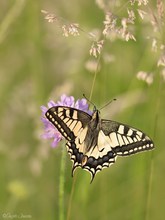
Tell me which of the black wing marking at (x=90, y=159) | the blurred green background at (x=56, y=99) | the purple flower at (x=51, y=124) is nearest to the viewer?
the black wing marking at (x=90, y=159)

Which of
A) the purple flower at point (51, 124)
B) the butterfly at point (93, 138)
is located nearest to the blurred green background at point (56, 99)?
the purple flower at point (51, 124)

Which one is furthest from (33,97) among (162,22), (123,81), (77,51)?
(162,22)

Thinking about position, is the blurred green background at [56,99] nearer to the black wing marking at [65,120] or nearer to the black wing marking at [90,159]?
the black wing marking at [65,120]

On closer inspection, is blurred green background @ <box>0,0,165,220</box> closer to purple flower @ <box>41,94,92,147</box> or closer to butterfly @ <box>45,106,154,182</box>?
purple flower @ <box>41,94,92,147</box>

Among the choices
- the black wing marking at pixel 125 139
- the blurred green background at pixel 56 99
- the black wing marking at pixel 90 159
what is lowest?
the black wing marking at pixel 90 159

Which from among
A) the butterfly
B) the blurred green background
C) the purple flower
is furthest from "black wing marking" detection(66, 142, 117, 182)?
the blurred green background

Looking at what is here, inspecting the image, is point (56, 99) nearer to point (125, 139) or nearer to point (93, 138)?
point (93, 138)
